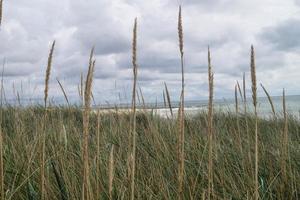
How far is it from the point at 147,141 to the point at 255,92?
297 cm

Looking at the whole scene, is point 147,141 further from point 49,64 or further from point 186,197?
point 49,64

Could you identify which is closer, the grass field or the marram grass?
the grass field

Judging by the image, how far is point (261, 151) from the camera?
121 inches

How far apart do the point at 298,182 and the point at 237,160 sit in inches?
29.0

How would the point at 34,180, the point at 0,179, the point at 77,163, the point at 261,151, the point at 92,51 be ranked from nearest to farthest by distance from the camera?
1. the point at 92,51
2. the point at 0,179
3. the point at 34,180
4. the point at 77,163
5. the point at 261,151

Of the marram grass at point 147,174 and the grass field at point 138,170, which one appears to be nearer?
the grass field at point 138,170

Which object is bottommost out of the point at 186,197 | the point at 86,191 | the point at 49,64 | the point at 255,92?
the point at 186,197

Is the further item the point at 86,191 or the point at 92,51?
the point at 86,191

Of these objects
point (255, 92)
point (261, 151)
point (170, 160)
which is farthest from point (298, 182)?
point (255, 92)

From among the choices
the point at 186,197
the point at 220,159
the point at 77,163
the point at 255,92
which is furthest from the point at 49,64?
the point at 220,159

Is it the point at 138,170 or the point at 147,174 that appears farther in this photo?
the point at 147,174

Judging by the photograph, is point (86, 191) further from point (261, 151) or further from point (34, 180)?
point (261, 151)

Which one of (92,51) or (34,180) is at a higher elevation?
(92,51)

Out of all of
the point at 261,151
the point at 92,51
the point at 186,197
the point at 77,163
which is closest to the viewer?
the point at 92,51
